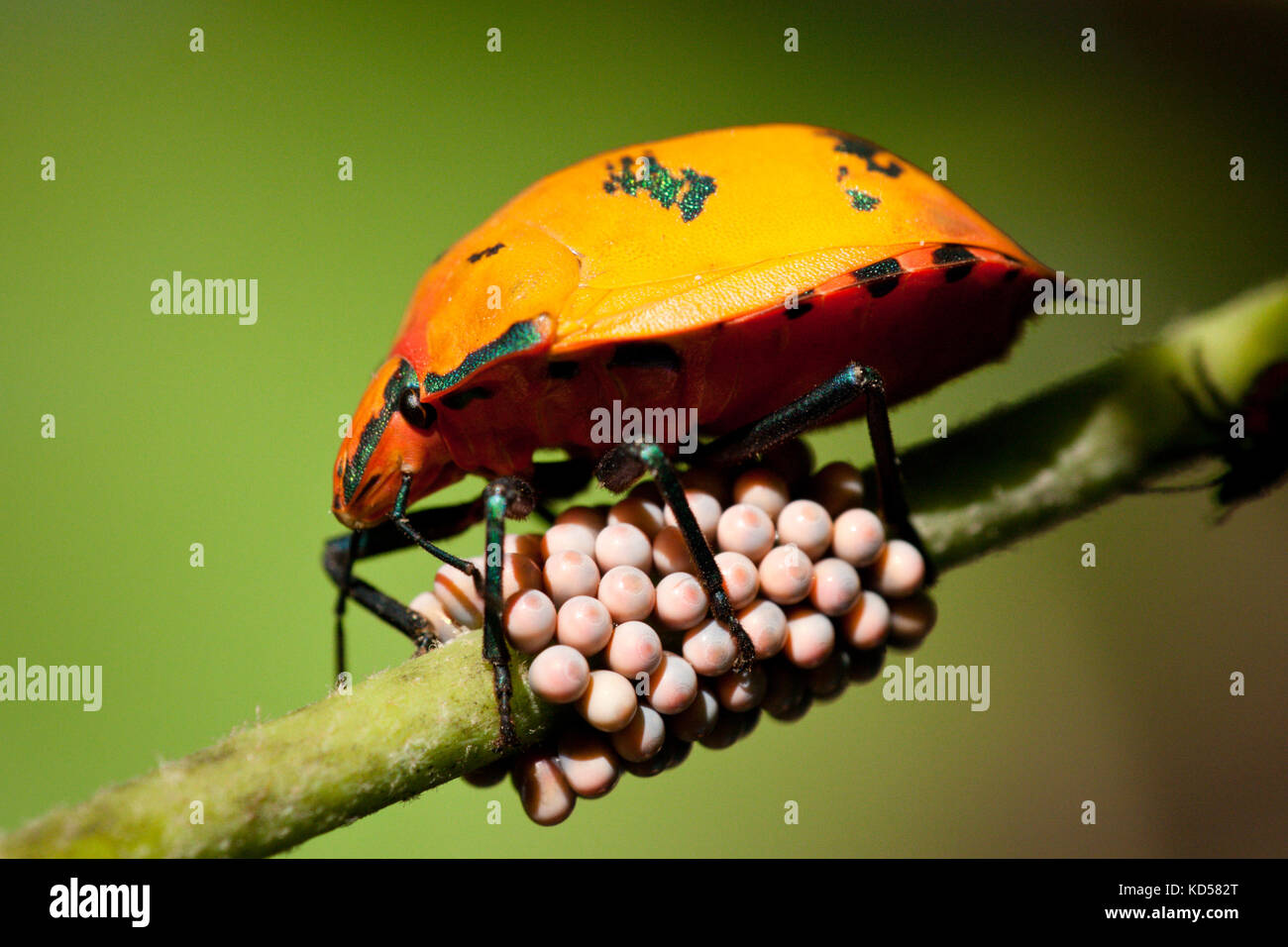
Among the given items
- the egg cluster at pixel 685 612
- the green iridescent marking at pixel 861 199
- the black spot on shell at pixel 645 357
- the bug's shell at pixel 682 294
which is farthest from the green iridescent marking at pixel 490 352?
the green iridescent marking at pixel 861 199

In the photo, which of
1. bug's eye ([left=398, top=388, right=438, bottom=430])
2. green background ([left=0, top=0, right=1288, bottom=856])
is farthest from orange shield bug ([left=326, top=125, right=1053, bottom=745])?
green background ([left=0, top=0, right=1288, bottom=856])

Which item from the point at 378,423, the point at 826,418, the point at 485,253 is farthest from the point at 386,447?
the point at 826,418

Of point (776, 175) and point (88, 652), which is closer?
point (776, 175)

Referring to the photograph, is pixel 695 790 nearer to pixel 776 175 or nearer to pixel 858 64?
pixel 776 175

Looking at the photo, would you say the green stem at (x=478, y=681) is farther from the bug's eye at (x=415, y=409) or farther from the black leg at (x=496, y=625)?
the bug's eye at (x=415, y=409)

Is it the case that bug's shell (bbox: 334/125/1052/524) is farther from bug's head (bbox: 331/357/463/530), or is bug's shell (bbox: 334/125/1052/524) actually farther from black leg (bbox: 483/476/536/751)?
black leg (bbox: 483/476/536/751)
